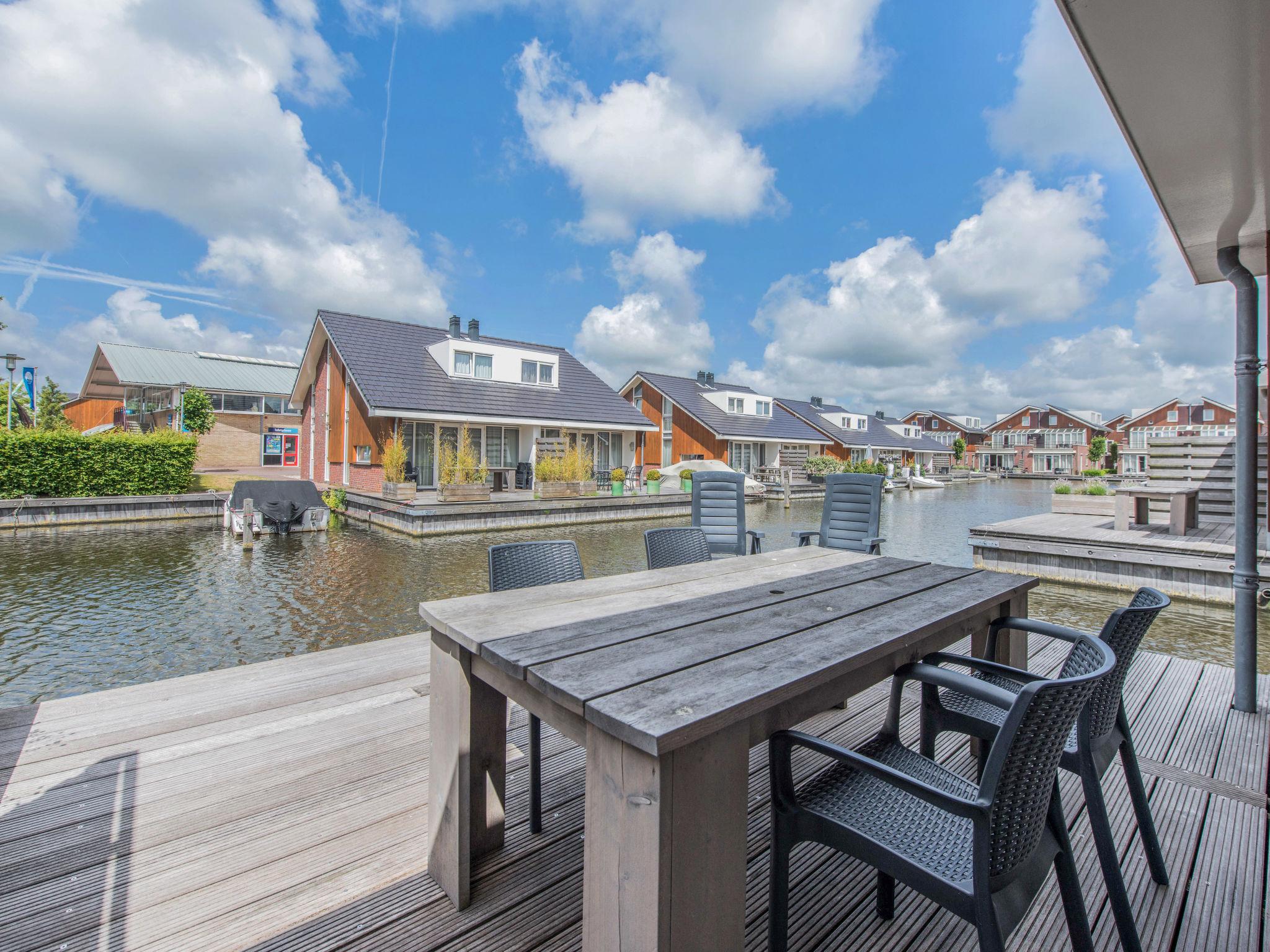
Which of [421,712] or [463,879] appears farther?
[421,712]

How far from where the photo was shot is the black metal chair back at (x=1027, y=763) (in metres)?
0.87

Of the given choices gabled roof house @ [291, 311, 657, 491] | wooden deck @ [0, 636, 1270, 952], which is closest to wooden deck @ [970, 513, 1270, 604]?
wooden deck @ [0, 636, 1270, 952]

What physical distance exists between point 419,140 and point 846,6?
1155 cm

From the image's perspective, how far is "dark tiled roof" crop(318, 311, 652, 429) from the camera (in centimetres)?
1462

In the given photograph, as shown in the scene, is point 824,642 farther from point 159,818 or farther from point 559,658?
point 159,818

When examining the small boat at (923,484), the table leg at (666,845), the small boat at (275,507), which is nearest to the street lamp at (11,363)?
the small boat at (275,507)

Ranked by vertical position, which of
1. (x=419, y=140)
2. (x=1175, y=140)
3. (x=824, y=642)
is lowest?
(x=824, y=642)

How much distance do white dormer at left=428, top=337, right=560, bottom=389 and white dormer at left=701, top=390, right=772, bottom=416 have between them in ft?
28.7

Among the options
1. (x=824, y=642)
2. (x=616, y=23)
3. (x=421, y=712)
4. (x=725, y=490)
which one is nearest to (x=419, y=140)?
(x=616, y=23)

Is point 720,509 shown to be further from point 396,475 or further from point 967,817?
point 396,475

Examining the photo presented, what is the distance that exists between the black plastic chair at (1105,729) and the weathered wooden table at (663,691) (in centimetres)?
19

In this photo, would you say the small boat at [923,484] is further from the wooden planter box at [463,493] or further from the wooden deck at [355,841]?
the wooden deck at [355,841]

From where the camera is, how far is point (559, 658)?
1.16m

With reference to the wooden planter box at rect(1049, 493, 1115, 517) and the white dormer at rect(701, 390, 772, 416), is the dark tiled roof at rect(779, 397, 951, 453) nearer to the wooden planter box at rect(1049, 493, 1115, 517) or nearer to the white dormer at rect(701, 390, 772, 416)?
the white dormer at rect(701, 390, 772, 416)
